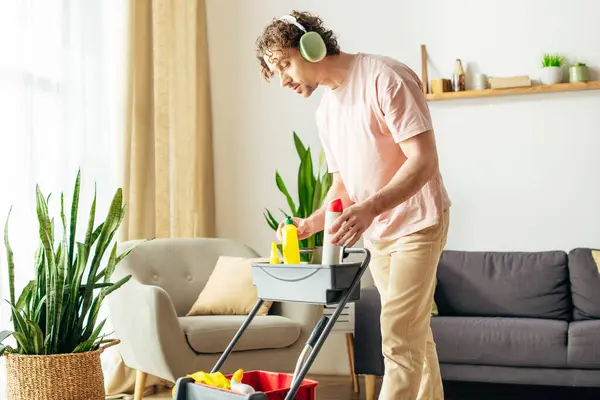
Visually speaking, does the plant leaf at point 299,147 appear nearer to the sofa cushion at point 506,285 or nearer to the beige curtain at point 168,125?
the beige curtain at point 168,125

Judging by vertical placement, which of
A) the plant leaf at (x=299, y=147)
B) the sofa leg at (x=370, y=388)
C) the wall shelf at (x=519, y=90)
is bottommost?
the sofa leg at (x=370, y=388)

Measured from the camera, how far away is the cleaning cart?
6.44 feet

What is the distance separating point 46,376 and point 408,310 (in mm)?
1518

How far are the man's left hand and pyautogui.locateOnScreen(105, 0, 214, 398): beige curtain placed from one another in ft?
8.15

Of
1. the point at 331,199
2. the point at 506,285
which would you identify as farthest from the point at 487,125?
the point at 331,199

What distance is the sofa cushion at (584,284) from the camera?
157 inches

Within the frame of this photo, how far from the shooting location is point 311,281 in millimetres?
2020

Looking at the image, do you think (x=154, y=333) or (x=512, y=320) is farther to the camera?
(x=512, y=320)

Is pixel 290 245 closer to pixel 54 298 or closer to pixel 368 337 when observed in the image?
pixel 54 298

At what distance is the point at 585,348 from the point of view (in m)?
3.59

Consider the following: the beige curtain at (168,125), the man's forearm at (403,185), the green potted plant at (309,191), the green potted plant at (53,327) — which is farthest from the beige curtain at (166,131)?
the man's forearm at (403,185)

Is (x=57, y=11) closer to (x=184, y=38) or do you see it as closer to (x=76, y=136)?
(x=76, y=136)

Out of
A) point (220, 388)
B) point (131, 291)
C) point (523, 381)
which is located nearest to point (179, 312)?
point (131, 291)

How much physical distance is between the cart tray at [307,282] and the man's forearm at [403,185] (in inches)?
7.0
